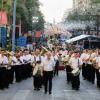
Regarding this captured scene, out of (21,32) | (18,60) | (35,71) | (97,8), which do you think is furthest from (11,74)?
(97,8)

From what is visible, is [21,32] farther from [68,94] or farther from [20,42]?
[68,94]

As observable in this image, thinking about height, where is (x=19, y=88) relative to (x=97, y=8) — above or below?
below

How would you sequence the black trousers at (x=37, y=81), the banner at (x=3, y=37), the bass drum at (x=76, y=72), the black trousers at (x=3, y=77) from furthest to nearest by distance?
the banner at (x=3, y=37)
the black trousers at (x=3, y=77)
the bass drum at (x=76, y=72)
the black trousers at (x=37, y=81)

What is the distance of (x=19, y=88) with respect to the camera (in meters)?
28.1

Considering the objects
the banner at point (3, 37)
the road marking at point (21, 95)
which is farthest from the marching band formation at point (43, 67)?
the banner at point (3, 37)

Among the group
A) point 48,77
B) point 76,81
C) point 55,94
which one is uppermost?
point 48,77

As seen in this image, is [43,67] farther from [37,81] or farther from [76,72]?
[76,72]

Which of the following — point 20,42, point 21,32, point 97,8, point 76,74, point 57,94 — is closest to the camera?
point 57,94

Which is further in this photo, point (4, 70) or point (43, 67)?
point (4, 70)

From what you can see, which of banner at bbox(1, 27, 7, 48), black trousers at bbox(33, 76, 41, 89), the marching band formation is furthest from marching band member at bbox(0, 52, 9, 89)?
banner at bbox(1, 27, 7, 48)

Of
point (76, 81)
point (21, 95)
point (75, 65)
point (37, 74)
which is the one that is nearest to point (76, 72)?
point (75, 65)

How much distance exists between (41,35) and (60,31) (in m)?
8.34

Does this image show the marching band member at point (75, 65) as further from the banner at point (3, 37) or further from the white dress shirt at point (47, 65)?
the banner at point (3, 37)

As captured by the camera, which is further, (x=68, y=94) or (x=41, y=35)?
(x=41, y=35)
